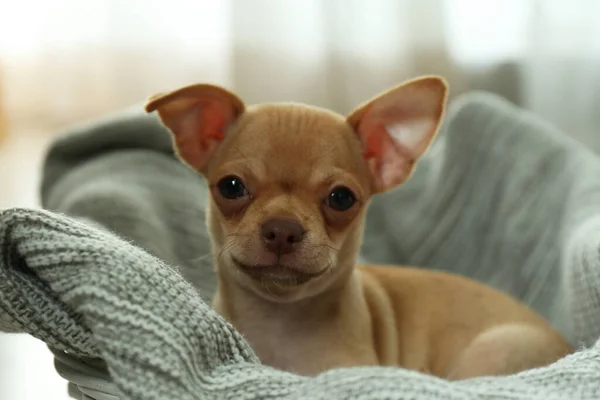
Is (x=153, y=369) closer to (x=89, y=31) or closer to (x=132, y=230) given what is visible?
(x=132, y=230)

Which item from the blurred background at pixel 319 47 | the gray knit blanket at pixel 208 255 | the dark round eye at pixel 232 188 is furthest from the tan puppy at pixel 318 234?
the blurred background at pixel 319 47

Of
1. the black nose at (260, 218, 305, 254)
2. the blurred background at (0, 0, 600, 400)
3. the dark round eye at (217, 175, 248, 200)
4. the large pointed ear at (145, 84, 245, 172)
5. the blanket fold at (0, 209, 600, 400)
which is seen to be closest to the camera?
the blanket fold at (0, 209, 600, 400)

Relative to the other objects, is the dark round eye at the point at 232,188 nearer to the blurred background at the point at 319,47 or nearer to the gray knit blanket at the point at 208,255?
the gray knit blanket at the point at 208,255

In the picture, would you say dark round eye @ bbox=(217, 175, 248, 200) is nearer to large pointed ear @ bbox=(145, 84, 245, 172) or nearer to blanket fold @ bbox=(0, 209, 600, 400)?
large pointed ear @ bbox=(145, 84, 245, 172)

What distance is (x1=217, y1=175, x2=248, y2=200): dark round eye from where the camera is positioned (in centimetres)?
144

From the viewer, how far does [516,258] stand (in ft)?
7.29

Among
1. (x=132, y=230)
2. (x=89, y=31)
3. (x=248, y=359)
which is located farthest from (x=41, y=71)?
(x=248, y=359)

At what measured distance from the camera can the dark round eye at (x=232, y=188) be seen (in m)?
1.44

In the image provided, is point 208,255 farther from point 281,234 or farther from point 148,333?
point 148,333

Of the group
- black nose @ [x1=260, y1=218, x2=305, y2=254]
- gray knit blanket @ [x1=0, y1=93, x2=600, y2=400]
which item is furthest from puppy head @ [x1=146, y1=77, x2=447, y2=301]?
gray knit blanket @ [x1=0, y1=93, x2=600, y2=400]

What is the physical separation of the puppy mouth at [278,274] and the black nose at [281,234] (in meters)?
0.04

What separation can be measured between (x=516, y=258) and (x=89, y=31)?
1.89 metres

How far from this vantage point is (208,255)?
70.2 inches

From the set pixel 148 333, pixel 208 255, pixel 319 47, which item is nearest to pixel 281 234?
pixel 148 333
